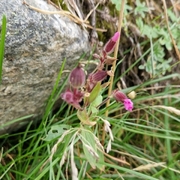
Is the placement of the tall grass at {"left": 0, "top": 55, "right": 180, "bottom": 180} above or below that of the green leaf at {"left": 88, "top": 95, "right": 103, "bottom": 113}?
below

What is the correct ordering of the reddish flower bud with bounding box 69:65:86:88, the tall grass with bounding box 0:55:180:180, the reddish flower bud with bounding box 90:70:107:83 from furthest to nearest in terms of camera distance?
the tall grass with bounding box 0:55:180:180 → the reddish flower bud with bounding box 90:70:107:83 → the reddish flower bud with bounding box 69:65:86:88

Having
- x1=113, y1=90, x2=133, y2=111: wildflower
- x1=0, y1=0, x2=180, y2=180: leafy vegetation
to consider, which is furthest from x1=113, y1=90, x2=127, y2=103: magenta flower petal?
x1=0, y1=0, x2=180, y2=180: leafy vegetation

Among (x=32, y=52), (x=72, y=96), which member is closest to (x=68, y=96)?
(x=72, y=96)

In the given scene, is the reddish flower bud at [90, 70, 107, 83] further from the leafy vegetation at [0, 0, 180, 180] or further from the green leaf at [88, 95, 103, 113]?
the leafy vegetation at [0, 0, 180, 180]

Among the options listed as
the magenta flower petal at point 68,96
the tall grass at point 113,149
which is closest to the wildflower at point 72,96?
the magenta flower petal at point 68,96

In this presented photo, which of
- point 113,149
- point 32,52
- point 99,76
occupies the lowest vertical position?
point 113,149

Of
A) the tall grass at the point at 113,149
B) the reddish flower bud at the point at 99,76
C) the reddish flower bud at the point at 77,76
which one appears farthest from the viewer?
the tall grass at the point at 113,149

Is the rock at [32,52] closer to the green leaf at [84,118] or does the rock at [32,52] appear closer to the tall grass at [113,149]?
the tall grass at [113,149]

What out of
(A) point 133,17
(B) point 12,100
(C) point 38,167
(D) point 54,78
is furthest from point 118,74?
(C) point 38,167

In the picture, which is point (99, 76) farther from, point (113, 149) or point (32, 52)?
point (113, 149)
